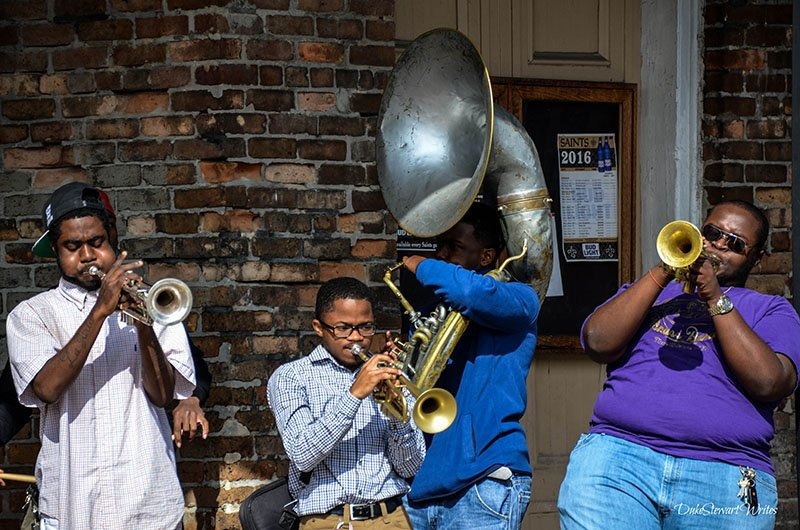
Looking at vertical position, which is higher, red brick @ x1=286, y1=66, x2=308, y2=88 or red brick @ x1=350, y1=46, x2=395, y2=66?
red brick @ x1=350, y1=46, x2=395, y2=66

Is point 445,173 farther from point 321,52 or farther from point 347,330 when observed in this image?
point 321,52

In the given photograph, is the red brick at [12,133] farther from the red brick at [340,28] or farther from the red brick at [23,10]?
the red brick at [340,28]

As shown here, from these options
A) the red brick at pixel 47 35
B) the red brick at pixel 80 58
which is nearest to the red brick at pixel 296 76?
the red brick at pixel 80 58

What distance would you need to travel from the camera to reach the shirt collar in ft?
13.1

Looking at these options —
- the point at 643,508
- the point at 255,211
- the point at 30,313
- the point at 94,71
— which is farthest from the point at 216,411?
the point at 643,508

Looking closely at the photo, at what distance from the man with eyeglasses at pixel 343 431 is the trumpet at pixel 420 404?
1.5 inches

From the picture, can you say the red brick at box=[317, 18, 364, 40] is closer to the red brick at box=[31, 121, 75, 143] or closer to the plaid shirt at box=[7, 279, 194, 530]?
the red brick at box=[31, 121, 75, 143]

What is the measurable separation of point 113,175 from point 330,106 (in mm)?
942

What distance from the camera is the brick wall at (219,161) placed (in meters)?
4.90

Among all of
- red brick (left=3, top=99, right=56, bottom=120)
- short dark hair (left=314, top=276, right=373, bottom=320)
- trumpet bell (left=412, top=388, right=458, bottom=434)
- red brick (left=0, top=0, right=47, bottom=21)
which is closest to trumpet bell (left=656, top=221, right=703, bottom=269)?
trumpet bell (left=412, top=388, right=458, bottom=434)

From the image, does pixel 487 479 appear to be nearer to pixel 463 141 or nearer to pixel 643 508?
pixel 643 508

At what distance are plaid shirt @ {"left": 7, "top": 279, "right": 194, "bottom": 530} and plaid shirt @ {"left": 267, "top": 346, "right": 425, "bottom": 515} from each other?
426 mm

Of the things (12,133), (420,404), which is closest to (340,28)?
(12,133)

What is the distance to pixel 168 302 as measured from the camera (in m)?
3.72
